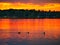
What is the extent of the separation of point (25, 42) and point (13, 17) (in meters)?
112

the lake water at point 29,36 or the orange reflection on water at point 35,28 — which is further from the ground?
the orange reflection on water at point 35,28

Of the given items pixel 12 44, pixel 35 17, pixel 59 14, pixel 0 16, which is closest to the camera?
pixel 12 44

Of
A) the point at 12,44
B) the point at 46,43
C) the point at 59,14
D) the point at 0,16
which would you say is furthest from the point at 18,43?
the point at 59,14

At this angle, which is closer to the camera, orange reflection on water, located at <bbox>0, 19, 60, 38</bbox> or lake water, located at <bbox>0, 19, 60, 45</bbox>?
lake water, located at <bbox>0, 19, 60, 45</bbox>

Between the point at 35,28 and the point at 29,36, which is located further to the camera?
the point at 35,28

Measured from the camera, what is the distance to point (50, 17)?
14425 centimetres

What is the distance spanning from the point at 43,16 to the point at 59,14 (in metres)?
9.86

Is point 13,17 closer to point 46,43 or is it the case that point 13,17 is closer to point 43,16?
point 43,16

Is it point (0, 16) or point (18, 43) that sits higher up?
point (0, 16)

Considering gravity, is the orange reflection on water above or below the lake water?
above

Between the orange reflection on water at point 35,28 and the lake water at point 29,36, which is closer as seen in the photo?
the lake water at point 29,36

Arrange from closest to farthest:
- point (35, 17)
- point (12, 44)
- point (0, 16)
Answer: point (12, 44) < point (0, 16) < point (35, 17)

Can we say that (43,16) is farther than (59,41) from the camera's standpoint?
Yes

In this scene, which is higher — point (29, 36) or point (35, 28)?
point (35, 28)
